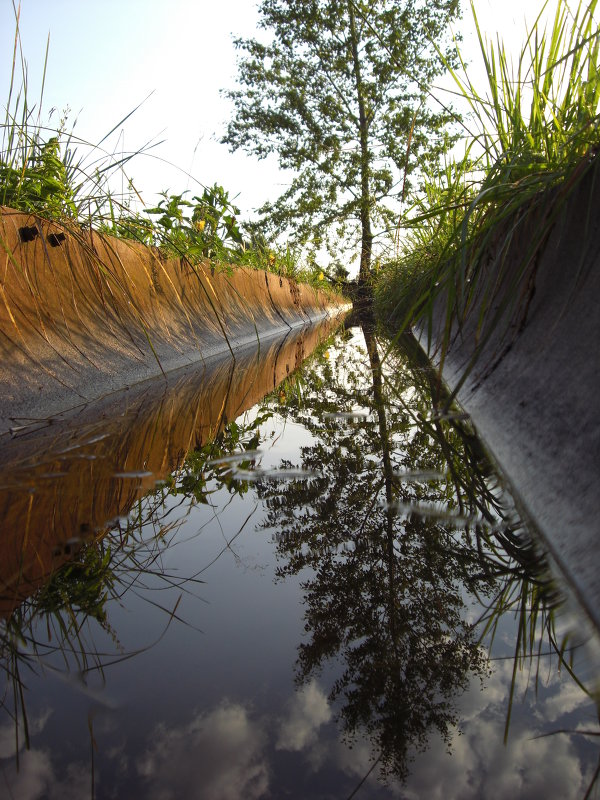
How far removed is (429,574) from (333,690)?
0.24m

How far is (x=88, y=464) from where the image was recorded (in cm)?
114

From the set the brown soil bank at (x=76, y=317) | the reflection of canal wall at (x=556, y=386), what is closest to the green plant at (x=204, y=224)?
the brown soil bank at (x=76, y=317)

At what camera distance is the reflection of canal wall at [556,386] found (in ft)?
2.21

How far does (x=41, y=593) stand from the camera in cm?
65

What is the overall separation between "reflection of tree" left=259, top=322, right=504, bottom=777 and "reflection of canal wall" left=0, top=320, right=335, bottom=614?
287 millimetres

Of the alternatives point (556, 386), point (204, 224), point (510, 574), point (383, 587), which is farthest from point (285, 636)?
point (204, 224)

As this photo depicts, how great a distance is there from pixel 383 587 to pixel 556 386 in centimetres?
51

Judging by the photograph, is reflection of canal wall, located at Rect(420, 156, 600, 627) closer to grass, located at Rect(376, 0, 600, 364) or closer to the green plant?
grass, located at Rect(376, 0, 600, 364)

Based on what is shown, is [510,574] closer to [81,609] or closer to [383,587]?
[383,587]

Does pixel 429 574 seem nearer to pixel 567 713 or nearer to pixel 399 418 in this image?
pixel 567 713

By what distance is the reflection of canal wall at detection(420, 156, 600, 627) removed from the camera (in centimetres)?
67

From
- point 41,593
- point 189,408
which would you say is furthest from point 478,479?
point 189,408

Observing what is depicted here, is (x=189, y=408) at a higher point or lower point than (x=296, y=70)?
lower

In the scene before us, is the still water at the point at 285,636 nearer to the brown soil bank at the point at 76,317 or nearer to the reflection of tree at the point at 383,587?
the reflection of tree at the point at 383,587
